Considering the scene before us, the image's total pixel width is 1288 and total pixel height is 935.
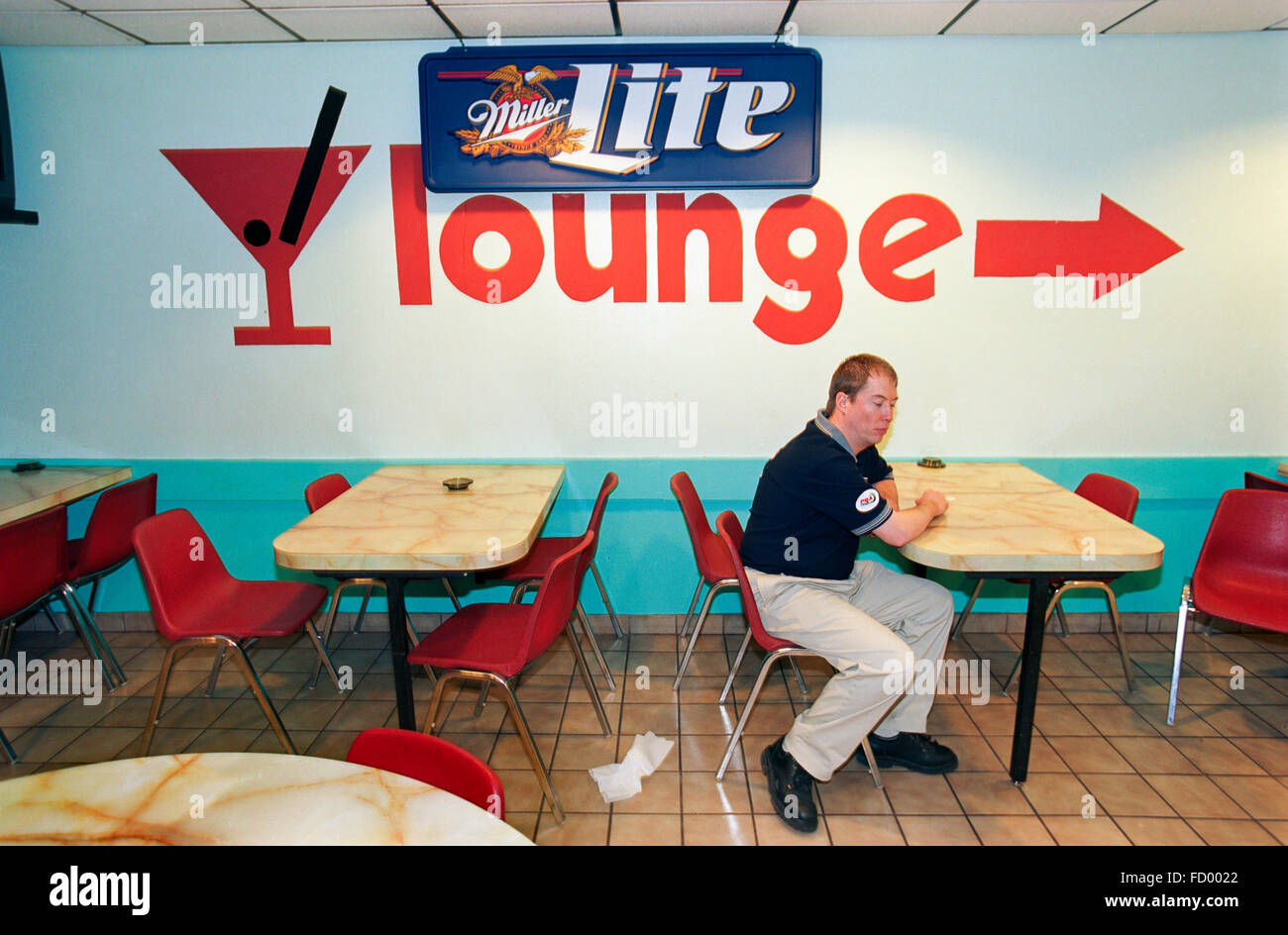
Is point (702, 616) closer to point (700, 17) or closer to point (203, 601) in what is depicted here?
point (203, 601)

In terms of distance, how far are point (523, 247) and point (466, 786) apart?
9.48 feet

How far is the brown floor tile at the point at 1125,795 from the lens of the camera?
265 centimetres

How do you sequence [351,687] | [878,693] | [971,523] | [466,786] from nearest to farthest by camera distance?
[466,786], [878,693], [971,523], [351,687]

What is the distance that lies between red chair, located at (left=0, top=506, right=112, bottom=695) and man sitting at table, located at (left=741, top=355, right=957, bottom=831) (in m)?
2.65

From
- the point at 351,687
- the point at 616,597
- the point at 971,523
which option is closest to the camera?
the point at 971,523

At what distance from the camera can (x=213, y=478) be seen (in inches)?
159

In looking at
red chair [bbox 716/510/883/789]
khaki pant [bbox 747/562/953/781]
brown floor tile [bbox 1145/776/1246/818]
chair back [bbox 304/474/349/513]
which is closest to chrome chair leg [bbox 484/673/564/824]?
red chair [bbox 716/510/883/789]

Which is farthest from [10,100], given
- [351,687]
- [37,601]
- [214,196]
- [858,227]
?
[858,227]

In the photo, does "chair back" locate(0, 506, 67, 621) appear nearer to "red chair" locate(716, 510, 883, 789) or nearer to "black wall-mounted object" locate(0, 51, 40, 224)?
"black wall-mounted object" locate(0, 51, 40, 224)

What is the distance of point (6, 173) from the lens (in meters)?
3.74

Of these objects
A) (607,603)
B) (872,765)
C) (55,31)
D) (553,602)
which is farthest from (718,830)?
(55,31)

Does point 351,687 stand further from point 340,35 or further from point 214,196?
point 340,35

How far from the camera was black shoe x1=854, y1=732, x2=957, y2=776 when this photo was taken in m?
2.89

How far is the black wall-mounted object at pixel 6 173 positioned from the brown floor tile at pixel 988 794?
472 centimetres
